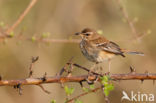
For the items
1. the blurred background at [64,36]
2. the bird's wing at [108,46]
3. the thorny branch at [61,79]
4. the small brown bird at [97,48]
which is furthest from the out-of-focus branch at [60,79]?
the blurred background at [64,36]

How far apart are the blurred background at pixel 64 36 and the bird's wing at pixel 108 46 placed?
264 centimetres

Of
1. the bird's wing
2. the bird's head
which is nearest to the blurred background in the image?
the bird's head

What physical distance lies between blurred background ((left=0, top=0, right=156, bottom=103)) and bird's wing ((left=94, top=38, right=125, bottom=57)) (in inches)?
104

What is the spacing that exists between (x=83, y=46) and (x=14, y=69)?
4414 mm

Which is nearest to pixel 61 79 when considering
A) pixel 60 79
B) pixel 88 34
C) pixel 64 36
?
pixel 60 79

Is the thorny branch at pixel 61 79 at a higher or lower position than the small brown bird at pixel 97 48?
lower

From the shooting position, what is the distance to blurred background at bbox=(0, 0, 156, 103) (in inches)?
429

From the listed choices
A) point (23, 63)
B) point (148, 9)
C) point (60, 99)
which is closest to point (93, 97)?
point (60, 99)

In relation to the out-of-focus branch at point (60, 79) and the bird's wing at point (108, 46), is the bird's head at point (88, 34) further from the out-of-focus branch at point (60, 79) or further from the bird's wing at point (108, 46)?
the out-of-focus branch at point (60, 79)

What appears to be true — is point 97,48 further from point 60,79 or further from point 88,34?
point 60,79

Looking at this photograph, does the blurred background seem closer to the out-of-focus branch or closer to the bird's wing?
the bird's wing

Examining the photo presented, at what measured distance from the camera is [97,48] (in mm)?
7887

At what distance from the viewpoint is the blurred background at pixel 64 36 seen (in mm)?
10898

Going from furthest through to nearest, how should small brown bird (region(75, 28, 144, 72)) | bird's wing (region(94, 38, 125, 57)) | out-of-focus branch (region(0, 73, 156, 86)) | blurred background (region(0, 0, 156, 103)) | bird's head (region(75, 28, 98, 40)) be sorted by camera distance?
Answer: blurred background (region(0, 0, 156, 103)) < bird's head (region(75, 28, 98, 40)) < bird's wing (region(94, 38, 125, 57)) < small brown bird (region(75, 28, 144, 72)) < out-of-focus branch (region(0, 73, 156, 86))
